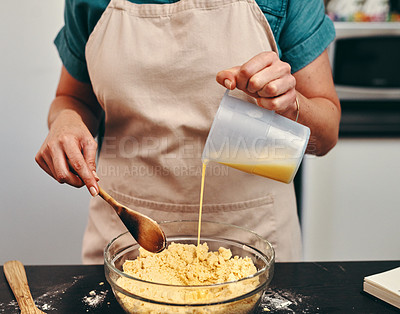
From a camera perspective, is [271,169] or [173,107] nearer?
[271,169]

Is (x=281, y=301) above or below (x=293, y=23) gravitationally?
below

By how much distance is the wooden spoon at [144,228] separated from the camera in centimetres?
79

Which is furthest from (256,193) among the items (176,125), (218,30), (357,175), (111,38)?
(357,175)

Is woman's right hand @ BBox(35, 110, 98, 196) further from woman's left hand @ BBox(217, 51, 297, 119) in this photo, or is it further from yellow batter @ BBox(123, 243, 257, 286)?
woman's left hand @ BBox(217, 51, 297, 119)

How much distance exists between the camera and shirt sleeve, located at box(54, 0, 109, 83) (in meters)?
1.10

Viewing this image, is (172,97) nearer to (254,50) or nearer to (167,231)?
(254,50)

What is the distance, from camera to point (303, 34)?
1062 millimetres

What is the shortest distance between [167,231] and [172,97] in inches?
13.2

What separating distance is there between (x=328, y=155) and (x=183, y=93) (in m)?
0.99

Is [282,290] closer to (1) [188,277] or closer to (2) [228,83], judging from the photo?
(1) [188,277]

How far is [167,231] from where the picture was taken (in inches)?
35.0

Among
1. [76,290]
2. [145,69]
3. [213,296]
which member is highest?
[145,69]

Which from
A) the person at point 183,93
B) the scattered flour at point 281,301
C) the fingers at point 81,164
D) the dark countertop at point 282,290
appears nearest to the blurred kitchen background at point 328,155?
the person at point 183,93

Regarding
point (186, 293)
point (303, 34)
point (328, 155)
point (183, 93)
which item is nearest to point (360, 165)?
point (328, 155)
